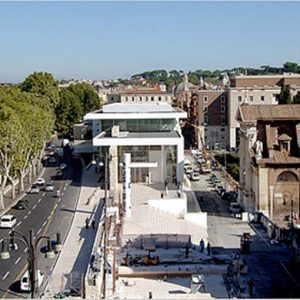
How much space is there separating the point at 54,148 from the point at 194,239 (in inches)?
1745

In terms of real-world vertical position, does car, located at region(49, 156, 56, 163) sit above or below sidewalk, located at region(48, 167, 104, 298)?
below

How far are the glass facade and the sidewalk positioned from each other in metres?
4.40

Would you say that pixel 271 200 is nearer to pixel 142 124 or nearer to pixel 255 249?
pixel 255 249

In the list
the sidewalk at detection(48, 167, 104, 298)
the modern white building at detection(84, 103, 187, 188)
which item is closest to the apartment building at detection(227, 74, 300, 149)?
the modern white building at detection(84, 103, 187, 188)

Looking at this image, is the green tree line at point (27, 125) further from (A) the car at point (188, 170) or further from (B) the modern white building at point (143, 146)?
(A) the car at point (188, 170)

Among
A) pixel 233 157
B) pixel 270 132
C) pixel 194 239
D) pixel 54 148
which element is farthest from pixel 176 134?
pixel 54 148

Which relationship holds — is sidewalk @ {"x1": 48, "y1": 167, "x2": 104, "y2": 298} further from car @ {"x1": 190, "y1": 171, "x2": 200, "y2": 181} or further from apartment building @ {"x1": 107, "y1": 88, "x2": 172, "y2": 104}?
apartment building @ {"x1": 107, "y1": 88, "x2": 172, "y2": 104}

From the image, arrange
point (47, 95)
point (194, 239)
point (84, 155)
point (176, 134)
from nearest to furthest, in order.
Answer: point (194, 239), point (176, 134), point (84, 155), point (47, 95)

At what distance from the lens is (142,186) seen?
144ft

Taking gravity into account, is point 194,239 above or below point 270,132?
below

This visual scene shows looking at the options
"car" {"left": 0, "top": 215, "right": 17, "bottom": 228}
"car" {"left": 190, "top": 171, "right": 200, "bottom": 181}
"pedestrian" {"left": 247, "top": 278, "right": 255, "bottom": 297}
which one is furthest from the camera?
"car" {"left": 190, "top": 171, "right": 200, "bottom": 181}

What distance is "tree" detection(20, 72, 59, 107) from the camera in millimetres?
80750

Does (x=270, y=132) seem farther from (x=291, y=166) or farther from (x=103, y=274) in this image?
(x=103, y=274)

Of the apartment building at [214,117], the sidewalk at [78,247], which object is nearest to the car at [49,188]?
the sidewalk at [78,247]
